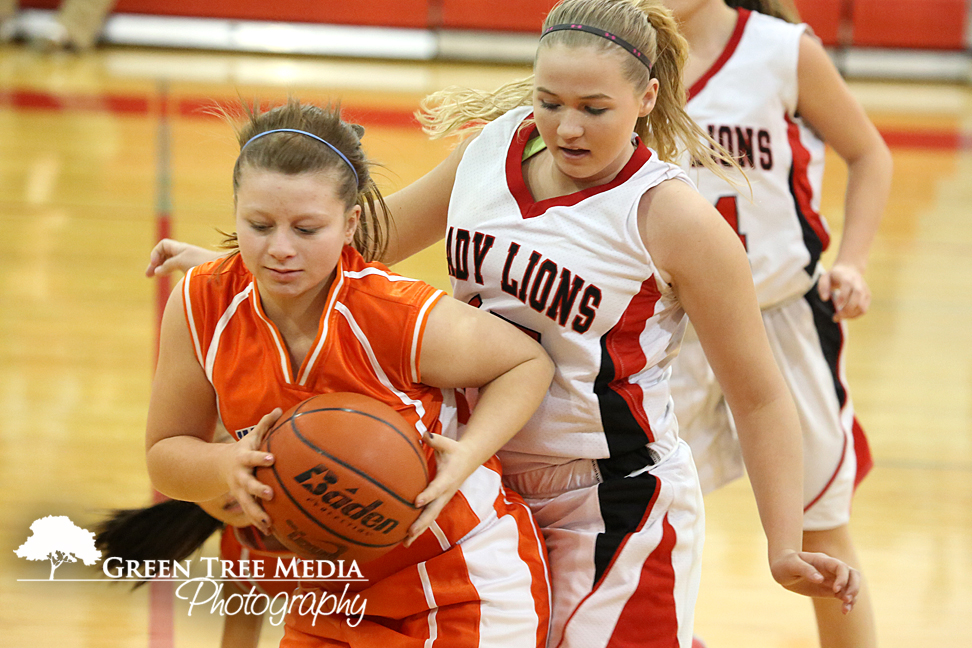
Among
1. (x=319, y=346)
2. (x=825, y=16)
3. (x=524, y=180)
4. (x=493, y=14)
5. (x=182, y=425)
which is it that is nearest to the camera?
(x=319, y=346)

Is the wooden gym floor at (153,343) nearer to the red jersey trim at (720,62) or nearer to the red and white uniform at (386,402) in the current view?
the red and white uniform at (386,402)

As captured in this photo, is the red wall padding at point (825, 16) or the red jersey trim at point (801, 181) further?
the red wall padding at point (825, 16)

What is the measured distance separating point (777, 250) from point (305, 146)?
1.34 m

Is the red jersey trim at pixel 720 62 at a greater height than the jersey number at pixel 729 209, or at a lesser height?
greater

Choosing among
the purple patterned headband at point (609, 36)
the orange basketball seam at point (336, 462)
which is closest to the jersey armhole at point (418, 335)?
the orange basketball seam at point (336, 462)

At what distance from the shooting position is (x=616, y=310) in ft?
6.02

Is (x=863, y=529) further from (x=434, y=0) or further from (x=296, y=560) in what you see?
(x=434, y=0)

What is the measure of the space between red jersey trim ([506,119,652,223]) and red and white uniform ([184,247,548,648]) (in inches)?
9.9

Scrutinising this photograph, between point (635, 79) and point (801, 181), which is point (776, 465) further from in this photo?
point (801, 181)

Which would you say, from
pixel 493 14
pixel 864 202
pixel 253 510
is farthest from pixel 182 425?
pixel 493 14

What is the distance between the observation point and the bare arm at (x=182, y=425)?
67.5 inches

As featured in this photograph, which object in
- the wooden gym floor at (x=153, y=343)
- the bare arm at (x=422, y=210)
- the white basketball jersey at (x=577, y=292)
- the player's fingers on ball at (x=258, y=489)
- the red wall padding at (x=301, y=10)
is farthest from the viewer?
the red wall padding at (x=301, y=10)

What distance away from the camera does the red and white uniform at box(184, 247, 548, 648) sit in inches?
67.9

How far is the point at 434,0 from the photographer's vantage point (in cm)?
1140
